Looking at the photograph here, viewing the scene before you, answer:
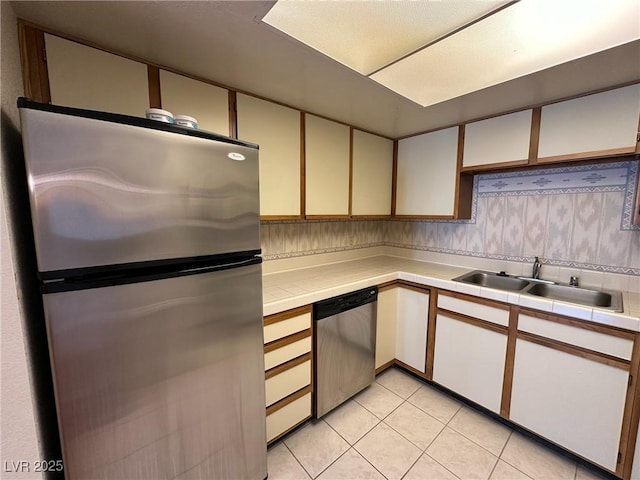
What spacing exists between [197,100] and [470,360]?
2.41 metres

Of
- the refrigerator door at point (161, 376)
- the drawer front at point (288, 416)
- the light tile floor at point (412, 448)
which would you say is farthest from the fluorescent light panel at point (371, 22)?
the light tile floor at point (412, 448)

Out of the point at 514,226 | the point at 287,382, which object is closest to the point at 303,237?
the point at 287,382

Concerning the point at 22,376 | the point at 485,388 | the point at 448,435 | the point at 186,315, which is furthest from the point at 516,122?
the point at 22,376

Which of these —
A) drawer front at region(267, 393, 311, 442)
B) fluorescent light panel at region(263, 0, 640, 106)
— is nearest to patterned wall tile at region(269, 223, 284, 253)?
drawer front at region(267, 393, 311, 442)

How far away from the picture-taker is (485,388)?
5.74ft

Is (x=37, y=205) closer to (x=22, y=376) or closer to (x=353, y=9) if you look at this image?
(x=22, y=376)

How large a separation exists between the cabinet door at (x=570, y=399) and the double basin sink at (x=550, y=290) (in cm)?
36

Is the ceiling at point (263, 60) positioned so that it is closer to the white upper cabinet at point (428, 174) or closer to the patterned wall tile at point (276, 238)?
the white upper cabinet at point (428, 174)

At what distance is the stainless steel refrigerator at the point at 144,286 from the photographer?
0.73 metres

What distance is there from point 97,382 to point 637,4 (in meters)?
2.25

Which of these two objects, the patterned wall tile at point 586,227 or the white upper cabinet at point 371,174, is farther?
the white upper cabinet at point 371,174

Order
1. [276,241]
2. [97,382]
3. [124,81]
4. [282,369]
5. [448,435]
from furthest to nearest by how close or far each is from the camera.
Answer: [276,241] → [448,435] → [282,369] → [124,81] → [97,382]

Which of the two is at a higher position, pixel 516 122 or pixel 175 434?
pixel 516 122

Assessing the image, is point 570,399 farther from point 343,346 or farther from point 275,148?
point 275,148
